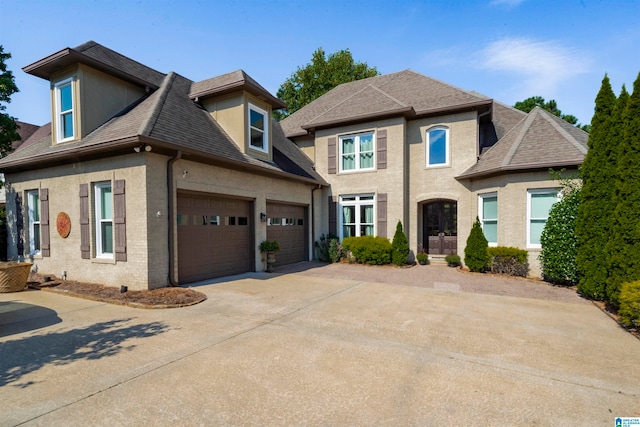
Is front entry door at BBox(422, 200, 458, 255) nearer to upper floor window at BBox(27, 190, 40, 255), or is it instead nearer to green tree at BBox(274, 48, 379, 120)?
upper floor window at BBox(27, 190, 40, 255)

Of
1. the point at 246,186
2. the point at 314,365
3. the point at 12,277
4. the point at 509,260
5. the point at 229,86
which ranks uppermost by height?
the point at 229,86

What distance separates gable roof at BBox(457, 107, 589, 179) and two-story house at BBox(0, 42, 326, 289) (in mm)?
7698

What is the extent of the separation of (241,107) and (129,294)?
6.85 metres

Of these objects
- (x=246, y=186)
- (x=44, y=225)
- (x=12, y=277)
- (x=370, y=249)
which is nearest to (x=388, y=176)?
(x=370, y=249)

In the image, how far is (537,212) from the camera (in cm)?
1031

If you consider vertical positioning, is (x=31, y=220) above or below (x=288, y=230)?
above

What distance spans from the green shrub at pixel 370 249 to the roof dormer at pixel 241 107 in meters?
5.06

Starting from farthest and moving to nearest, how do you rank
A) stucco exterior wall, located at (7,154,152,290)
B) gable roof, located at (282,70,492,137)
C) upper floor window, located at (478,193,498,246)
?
gable roof, located at (282,70,492,137) → upper floor window, located at (478,193,498,246) → stucco exterior wall, located at (7,154,152,290)

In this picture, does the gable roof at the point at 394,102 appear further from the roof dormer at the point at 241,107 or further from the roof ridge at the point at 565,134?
the roof dormer at the point at 241,107

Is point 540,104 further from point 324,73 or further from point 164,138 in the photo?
point 164,138

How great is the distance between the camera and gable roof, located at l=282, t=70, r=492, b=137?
12.7m

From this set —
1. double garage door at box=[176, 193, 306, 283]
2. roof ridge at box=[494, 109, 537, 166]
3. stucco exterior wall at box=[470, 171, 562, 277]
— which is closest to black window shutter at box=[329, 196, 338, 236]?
double garage door at box=[176, 193, 306, 283]

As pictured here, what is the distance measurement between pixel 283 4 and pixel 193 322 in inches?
340

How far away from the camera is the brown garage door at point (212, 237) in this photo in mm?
8570
